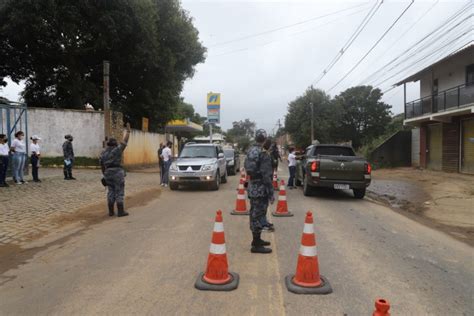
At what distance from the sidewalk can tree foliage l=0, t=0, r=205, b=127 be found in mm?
9316

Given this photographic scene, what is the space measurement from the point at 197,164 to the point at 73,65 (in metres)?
14.2

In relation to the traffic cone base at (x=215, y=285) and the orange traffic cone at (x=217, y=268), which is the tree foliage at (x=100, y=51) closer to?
the orange traffic cone at (x=217, y=268)

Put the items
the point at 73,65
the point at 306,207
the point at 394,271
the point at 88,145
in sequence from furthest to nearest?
the point at 73,65
the point at 88,145
the point at 306,207
the point at 394,271

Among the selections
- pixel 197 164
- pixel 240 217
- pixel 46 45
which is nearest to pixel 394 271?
pixel 240 217

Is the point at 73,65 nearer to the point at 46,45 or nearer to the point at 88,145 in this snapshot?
the point at 46,45

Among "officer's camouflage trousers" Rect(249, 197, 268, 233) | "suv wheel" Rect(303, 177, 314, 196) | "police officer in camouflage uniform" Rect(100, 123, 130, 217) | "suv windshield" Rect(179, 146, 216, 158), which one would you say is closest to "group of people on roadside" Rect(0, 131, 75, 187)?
"suv windshield" Rect(179, 146, 216, 158)

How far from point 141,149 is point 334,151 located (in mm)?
16642

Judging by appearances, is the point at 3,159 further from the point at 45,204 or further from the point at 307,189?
the point at 307,189

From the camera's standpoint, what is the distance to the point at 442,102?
22.7m

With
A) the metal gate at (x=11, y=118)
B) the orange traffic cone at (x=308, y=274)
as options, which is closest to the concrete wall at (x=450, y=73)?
the orange traffic cone at (x=308, y=274)

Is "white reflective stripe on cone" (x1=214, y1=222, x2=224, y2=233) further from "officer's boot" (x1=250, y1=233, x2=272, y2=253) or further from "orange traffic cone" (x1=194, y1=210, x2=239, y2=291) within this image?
"officer's boot" (x1=250, y1=233, x2=272, y2=253)

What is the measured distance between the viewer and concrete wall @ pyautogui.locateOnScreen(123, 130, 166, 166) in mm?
23922

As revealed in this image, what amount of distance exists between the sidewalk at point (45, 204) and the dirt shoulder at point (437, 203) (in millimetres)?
7516

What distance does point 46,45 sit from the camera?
2155cm
